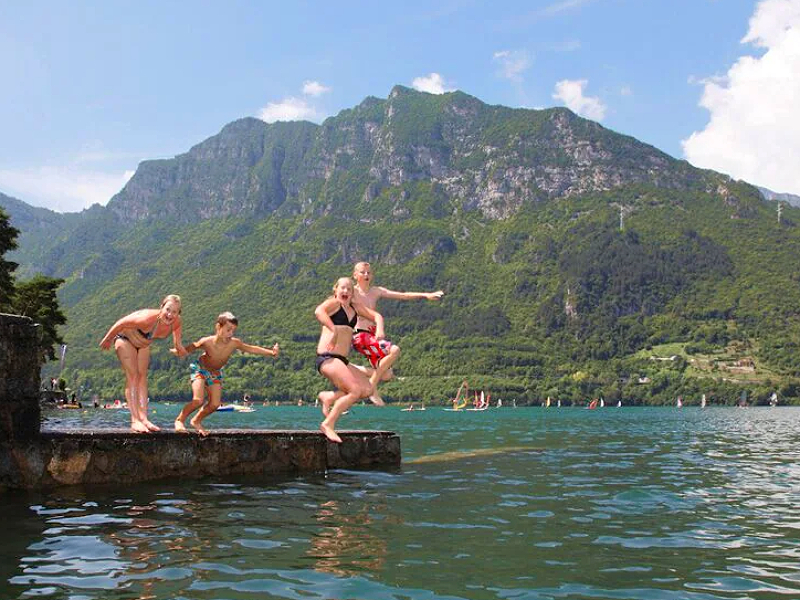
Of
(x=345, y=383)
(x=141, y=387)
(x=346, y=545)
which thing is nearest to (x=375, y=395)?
(x=345, y=383)

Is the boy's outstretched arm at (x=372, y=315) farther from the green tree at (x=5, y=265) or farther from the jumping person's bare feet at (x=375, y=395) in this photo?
the green tree at (x=5, y=265)

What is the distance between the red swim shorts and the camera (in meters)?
13.3

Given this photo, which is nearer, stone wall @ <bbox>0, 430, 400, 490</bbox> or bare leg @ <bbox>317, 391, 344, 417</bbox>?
stone wall @ <bbox>0, 430, 400, 490</bbox>

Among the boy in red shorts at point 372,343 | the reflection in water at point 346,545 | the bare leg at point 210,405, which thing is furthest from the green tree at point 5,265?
the reflection in water at point 346,545

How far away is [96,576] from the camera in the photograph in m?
6.12

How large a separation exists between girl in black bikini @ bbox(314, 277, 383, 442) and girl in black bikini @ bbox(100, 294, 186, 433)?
8.29 ft

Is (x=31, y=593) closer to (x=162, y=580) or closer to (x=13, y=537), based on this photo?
(x=162, y=580)

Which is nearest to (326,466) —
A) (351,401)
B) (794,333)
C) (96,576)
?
(351,401)

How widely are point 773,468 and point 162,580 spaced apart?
51.7 feet

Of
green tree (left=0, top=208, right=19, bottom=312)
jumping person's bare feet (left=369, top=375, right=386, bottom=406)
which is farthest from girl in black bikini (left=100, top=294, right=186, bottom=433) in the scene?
green tree (left=0, top=208, right=19, bottom=312)

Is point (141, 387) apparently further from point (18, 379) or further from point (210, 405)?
point (18, 379)

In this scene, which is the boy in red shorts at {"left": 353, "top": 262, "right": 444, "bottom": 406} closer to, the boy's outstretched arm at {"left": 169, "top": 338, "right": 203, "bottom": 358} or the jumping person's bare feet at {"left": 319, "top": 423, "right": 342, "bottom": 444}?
the jumping person's bare feet at {"left": 319, "top": 423, "right": 342, "bottom": 444}

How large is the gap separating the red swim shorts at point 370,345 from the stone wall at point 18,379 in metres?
5.28

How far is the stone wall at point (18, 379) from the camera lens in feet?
32.9
